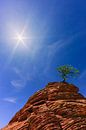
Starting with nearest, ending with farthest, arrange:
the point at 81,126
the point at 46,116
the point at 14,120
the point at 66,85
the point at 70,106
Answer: the point at 81,126
the point at 46,116
the point at 70,106
the point at 14,120
the point at 66,85

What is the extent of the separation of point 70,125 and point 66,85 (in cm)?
2599

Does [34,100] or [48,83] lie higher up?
[48,83]

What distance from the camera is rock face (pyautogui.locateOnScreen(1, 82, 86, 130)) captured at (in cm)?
5281

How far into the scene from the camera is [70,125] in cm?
5134

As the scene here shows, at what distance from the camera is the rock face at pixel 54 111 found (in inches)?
2079

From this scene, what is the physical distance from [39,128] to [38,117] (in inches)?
136

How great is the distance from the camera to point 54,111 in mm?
59531

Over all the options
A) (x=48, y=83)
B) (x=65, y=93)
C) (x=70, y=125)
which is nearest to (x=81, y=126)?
(x=70, y=125)

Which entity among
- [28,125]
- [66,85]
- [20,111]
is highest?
[66,85]

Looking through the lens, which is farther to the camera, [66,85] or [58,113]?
[66,85]

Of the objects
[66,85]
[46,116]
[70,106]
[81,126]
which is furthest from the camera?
[66,85]

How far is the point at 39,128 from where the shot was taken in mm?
52938

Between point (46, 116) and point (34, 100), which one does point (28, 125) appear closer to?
point (46, 116)

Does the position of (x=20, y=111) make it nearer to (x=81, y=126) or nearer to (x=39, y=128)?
(x=39, y=128)
